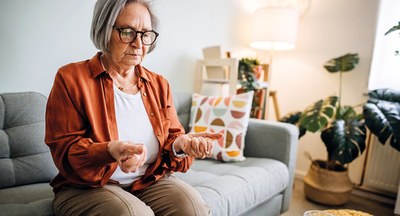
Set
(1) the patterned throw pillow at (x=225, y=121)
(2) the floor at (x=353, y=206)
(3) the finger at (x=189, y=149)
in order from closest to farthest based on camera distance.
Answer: (3) the finger at (x=189, y=149)
(1) the patterned throw pillow at (x=225, y=121)
(2) the floor at (x=353, y=206)

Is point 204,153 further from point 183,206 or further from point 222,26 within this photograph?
point 222,26

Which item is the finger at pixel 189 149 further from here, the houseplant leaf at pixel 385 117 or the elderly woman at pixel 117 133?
the houseplant leaf at pixel 385 117

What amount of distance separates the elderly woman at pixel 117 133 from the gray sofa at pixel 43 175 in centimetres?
18

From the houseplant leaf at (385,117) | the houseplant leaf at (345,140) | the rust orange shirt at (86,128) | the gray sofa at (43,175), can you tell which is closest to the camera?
the rust orange shirt at (86,128)

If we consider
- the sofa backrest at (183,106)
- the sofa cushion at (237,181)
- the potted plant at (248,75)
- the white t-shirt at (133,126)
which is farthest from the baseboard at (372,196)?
the white t-shirt at (133,126)

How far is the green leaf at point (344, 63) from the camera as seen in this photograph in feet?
7.11

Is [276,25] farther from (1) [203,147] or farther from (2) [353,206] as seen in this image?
(1) [203,147]

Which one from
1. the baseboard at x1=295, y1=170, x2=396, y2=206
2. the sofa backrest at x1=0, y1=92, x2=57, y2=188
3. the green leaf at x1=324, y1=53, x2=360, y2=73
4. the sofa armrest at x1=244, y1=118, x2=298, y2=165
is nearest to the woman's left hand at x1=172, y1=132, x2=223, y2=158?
the sofa backrest at x1=0, y1=92, x2=57, y2=188

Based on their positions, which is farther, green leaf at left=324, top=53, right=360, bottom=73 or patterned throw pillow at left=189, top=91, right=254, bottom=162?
green leaf at left=324, top=53, right=360, bottom=73

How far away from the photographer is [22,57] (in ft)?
4.12

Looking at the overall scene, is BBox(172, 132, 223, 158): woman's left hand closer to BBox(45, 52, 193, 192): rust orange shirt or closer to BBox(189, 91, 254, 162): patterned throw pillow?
BBox(45, 52, 193, 192): rust orange shirt

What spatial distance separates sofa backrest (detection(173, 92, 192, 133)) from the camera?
5.85ft

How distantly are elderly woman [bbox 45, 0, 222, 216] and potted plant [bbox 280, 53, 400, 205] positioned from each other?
4.12 feet

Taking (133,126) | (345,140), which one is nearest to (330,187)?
(345,140)
